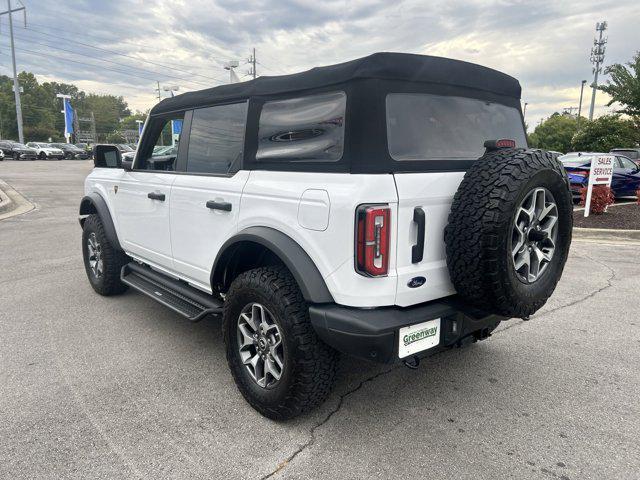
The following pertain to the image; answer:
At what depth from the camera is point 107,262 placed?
4629 mm

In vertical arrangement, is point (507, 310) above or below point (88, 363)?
above

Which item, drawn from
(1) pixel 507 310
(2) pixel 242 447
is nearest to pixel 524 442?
(1) pixel 507 310

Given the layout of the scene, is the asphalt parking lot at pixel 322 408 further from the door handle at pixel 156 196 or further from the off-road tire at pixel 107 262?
the door handle at pixel 156 196

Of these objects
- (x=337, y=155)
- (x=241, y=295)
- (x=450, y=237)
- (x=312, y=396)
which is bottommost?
(x=312, y=396)

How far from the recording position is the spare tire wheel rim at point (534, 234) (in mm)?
2379

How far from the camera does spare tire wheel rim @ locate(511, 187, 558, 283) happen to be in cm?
238

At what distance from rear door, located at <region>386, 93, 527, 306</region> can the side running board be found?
4.68ft

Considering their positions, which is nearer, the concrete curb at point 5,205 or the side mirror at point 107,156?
the side mirror at point 107,156

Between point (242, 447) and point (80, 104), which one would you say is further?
point (80, 104)

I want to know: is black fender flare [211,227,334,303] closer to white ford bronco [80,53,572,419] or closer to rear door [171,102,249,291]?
white ford bronco [80,53,572,419]

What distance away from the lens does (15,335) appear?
12.6 ft

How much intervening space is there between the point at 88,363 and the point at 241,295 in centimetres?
151

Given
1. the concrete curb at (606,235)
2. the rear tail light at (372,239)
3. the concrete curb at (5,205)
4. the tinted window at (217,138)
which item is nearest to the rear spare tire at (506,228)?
the rear tail light at (372,239)

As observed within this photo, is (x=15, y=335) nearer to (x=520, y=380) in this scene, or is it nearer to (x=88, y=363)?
(x=88, y=363)
